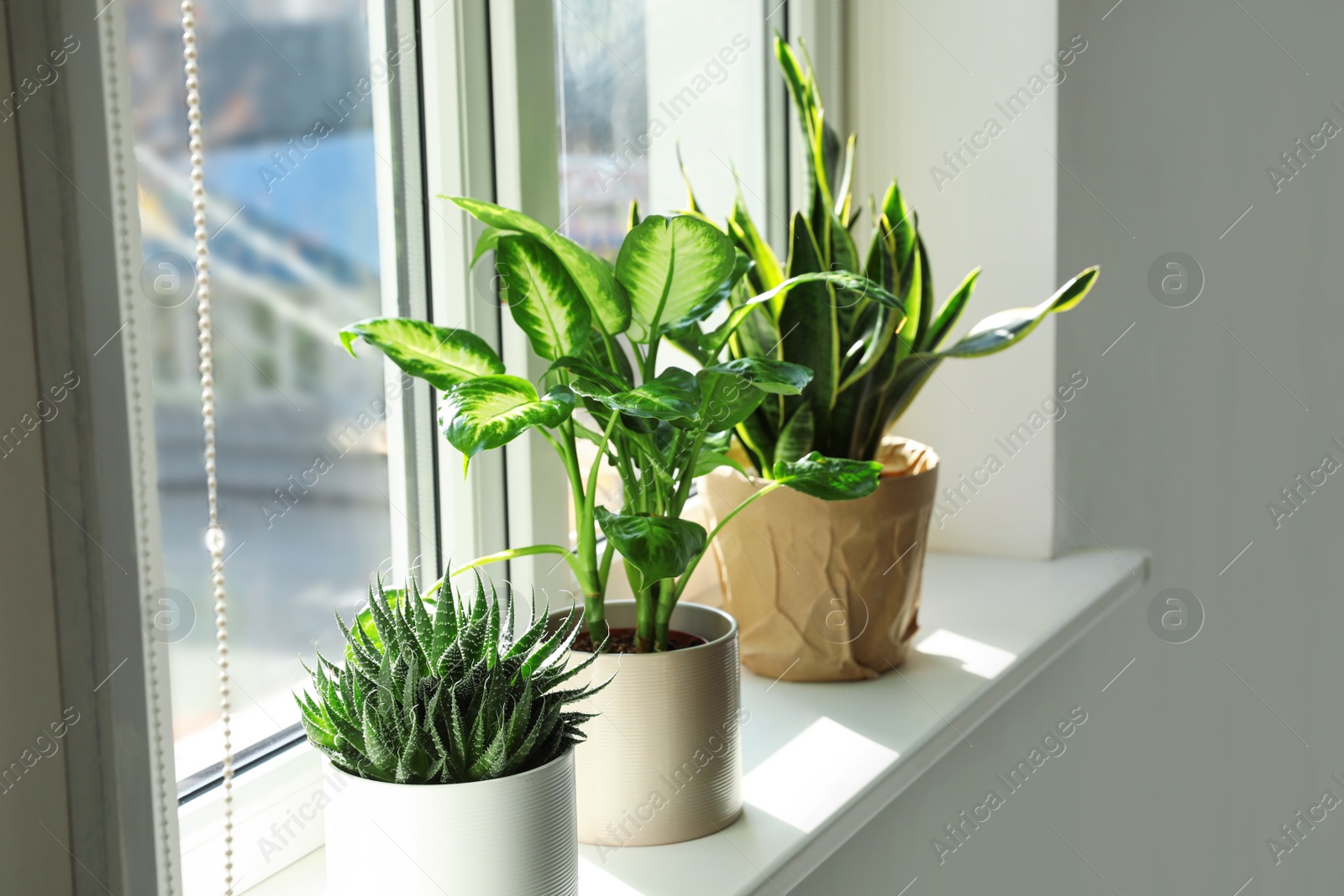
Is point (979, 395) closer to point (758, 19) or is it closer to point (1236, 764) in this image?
point (758, 19)

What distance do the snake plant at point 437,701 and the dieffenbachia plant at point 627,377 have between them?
0.22ft

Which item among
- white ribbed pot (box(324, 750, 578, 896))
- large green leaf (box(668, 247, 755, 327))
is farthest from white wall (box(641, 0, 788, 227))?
white ribbed pot (box(324, 750, 578, 896))

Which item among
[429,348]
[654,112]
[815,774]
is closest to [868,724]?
[815,774]

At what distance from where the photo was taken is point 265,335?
27.1 inches

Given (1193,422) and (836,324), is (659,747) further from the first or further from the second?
(1193,422)

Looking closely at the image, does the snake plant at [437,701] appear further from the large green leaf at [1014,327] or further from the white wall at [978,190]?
the white wall at [978,190]

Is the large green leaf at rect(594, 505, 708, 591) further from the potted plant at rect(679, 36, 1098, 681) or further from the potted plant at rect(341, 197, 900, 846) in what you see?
the potted plant at rect(679, 36, 1098, 681)

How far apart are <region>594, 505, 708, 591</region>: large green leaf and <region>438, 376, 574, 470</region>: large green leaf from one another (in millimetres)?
72

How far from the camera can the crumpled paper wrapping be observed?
0.89 meters

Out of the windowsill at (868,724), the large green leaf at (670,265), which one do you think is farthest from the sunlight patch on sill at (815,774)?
A: the large green leaf at (670,265)

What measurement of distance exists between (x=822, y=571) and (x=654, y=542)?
0.35 meters

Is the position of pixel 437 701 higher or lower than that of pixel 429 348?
lower

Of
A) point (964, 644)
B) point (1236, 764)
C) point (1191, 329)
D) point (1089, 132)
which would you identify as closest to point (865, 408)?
point (964, 644)

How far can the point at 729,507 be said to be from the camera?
91cm
